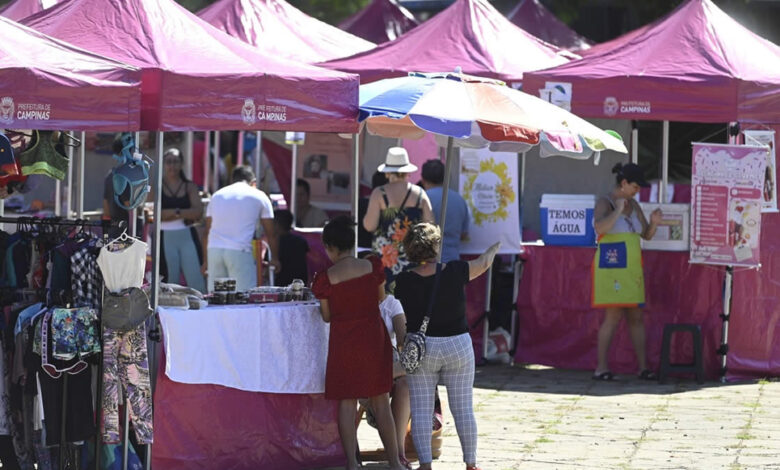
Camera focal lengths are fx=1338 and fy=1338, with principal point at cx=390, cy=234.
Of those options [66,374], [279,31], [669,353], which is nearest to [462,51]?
[279,31]

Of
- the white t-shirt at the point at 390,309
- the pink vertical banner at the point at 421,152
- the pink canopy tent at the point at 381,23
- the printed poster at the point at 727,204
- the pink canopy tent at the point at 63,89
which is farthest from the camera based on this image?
the pink canopy tent at the point at 381,23

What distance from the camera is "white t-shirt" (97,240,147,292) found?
7.00m

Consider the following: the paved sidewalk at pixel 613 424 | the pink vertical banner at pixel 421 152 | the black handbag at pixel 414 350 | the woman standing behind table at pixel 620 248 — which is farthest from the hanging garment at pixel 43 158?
the pink vertical banner at pixel 421 152

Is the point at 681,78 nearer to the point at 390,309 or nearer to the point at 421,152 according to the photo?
the point at 390,309

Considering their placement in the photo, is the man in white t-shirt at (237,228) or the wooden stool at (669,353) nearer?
the man in white t-shirt at (237,228)

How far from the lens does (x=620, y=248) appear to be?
11.2 metres

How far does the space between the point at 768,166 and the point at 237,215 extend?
14.8 feet

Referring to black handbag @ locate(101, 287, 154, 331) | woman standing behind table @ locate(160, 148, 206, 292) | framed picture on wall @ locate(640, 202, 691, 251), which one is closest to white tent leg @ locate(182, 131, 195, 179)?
woman standing behind table @ locate(160, 148, 206, 292)

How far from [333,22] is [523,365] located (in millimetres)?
14103

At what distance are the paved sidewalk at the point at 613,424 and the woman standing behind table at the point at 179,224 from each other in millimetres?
2829

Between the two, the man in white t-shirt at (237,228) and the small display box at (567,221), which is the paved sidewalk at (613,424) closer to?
the small display box at (567,221)

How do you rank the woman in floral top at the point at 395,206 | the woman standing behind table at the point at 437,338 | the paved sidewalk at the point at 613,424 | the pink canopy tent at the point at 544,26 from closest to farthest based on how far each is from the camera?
the woman standing behind table at the point at 437,338 < the paved sidewalk at the point at 613,424 < the woman in floral top at the point at 395,206 < the pink canopy tent at the point at 544,26

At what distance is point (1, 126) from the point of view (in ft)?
21.3

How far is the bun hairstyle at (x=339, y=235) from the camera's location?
7516 millimetres
